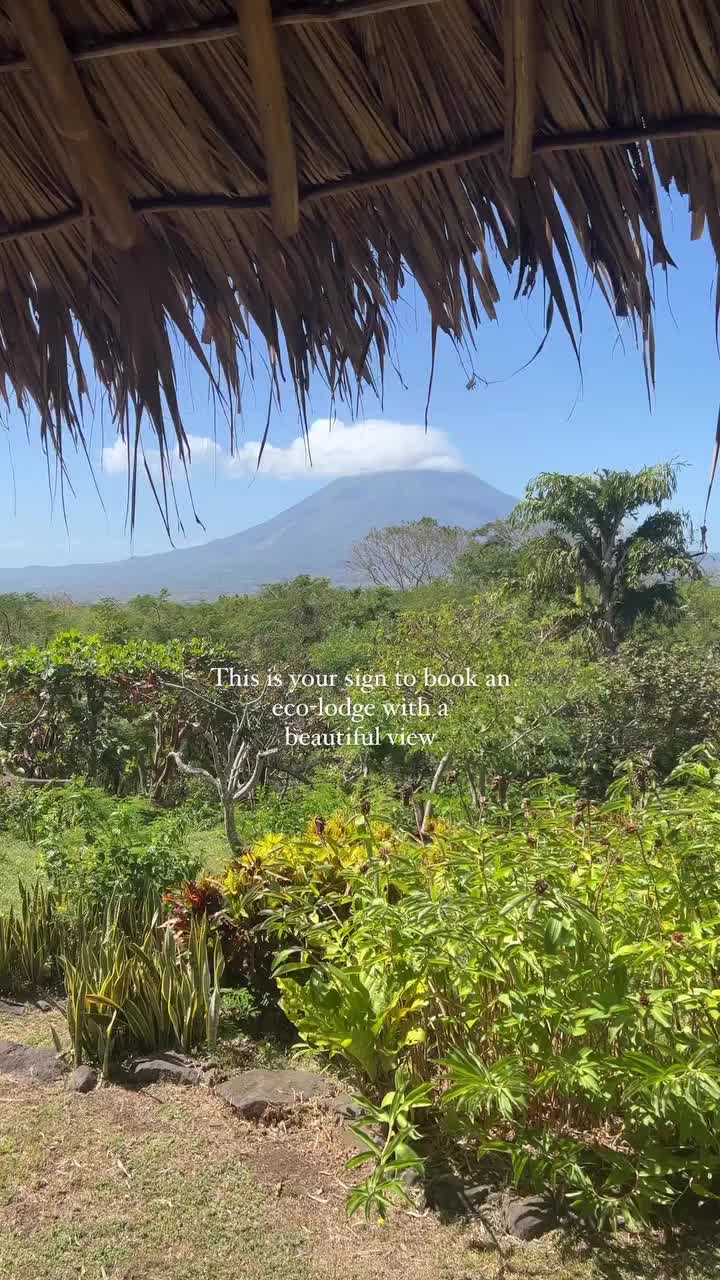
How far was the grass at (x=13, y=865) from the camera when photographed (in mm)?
4971

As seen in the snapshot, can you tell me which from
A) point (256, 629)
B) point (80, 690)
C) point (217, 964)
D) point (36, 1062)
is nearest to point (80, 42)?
point (217, 964)

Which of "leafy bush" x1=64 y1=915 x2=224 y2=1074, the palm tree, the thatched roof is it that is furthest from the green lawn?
the palm tree

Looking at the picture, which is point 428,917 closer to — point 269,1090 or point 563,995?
point 563,995

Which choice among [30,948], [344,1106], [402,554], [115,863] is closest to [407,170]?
[344,1106]

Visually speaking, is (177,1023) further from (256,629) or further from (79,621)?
(79,621)

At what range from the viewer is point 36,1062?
298 cm

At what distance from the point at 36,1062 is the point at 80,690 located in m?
5.02

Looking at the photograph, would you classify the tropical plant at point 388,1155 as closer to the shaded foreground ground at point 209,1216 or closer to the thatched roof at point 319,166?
the shaded foreground ground at point 209,1216

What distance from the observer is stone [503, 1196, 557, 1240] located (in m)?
2.18

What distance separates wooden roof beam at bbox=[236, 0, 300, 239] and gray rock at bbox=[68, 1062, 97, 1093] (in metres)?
2.63

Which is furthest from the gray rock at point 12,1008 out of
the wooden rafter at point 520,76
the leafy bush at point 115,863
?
the wooden rafter at point 520,76

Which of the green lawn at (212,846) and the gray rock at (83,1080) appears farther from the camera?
the green lawn at (212,846)

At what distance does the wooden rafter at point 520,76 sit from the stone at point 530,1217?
7.48 ft

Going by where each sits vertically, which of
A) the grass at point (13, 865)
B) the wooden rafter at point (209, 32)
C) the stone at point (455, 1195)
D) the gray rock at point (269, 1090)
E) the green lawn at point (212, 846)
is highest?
the wooden rafter at point (209, 32)
